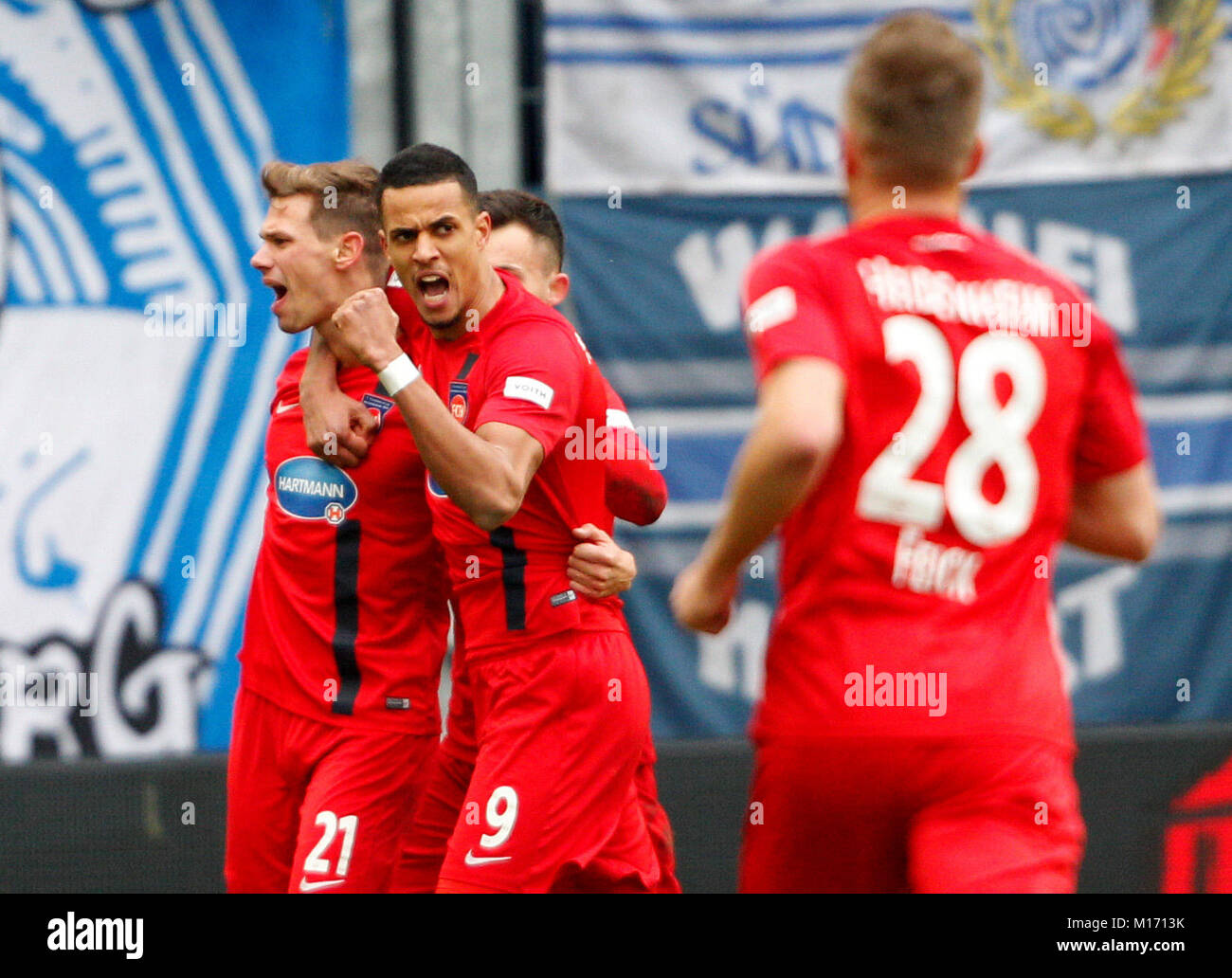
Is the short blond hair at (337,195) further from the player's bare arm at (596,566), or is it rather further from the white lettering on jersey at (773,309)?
the white lettering on jersey at (773,309)

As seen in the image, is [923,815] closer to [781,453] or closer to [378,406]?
[781,453]

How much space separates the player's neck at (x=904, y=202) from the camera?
109 inches

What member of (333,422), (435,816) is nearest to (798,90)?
(333,422)

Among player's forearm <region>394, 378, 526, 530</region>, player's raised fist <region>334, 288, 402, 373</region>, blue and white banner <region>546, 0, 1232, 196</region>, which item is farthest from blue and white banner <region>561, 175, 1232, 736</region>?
player's forearm <region>394, 378, 526, 530</region>

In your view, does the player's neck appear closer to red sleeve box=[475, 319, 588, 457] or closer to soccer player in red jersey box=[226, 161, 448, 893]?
red sleeve box=[475, 319, 588, 457]

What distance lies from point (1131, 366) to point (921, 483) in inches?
169

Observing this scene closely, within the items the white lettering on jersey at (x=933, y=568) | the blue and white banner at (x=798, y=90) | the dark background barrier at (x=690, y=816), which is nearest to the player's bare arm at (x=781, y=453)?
the white lettering on jersey at (x=933, y=568)

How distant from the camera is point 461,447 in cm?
363

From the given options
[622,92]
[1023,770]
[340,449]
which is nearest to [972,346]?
[1023,770]

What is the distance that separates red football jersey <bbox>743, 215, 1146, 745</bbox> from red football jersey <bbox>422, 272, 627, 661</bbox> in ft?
4.50
